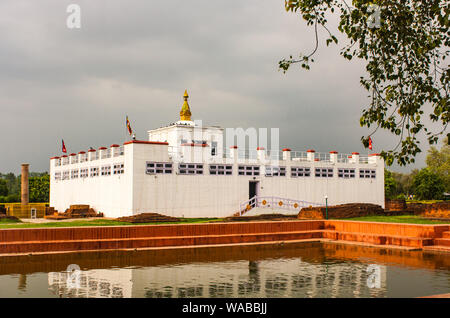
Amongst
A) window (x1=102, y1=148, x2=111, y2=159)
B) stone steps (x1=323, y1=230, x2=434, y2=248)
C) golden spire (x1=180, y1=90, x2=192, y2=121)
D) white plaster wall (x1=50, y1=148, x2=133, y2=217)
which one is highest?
golden spire (x1=180, y1=90, x2=192, y2=121)

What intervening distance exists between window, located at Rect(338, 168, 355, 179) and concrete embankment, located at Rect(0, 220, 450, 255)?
68.6ft

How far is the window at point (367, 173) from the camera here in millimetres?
47000

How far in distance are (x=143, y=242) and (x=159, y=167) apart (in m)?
16.1

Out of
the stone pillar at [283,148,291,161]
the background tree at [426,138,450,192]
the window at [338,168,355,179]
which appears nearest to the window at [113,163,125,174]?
the stone pillar at [283,148,291,161]

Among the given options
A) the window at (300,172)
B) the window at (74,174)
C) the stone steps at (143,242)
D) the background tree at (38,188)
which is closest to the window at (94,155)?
the window at (74,174)

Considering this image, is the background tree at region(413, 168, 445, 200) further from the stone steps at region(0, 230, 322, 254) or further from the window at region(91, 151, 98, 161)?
the stone steps at region(0, 230, 322, 254)

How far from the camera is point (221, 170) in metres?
39.5

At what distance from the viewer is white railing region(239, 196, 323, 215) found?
40047 mm

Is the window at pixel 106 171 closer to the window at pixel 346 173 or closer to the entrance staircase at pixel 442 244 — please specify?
the window at pixel 346 173

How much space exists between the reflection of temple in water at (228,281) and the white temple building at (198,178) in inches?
803

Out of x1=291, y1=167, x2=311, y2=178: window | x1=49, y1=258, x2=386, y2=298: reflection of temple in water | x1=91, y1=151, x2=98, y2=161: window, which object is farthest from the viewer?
x1=291, y1=167, x2=311, y2=178: window
